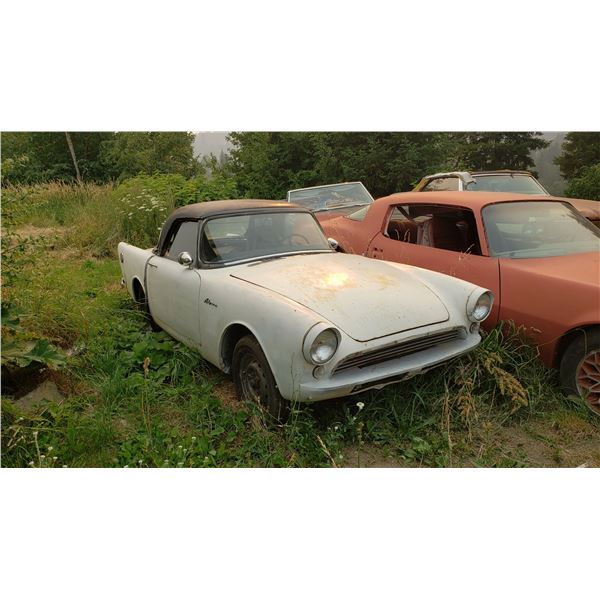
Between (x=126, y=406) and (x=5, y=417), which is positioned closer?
(x=5, y=417)

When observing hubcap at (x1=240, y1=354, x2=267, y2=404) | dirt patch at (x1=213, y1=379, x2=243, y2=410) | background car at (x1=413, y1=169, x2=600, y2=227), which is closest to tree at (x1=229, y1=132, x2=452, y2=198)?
background car at (x1=413, y1=169, x2=600, y2=227)

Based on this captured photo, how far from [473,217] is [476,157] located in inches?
115

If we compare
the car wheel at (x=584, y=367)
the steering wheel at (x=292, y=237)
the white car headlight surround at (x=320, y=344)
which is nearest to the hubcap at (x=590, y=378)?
the car wheel at (x=584, y=367)

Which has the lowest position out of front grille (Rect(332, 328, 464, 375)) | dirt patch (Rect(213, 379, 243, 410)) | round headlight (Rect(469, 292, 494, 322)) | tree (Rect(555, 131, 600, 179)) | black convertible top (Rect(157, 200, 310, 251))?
dirt patch (Rect(213, 379, 243, 410))

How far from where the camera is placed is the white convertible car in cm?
243

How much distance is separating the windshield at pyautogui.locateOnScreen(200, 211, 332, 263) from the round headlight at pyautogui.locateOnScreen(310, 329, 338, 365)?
4.24 ft

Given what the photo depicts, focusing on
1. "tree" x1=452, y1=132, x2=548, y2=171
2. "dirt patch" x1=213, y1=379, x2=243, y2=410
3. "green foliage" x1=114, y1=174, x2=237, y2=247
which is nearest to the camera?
"dirt patch" x1=213, y1=379, x2=243, y2=410

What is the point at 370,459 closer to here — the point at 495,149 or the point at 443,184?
the point at 495,149

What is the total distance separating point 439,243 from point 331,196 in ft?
11.6

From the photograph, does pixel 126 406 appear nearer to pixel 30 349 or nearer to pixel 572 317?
pixel 30 349

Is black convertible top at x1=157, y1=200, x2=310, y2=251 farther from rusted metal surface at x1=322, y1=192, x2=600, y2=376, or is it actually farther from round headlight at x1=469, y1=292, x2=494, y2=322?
round headlight at x1=469, y1=292, x2=494, y2=322

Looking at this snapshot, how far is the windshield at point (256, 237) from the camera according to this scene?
3471 millimetres

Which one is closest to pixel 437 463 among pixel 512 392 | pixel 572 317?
pixel 512 392

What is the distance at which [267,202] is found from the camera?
12.7 feet
